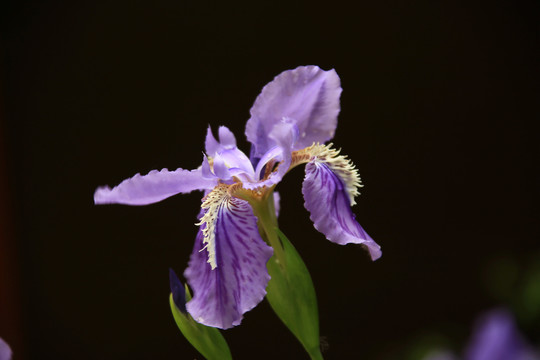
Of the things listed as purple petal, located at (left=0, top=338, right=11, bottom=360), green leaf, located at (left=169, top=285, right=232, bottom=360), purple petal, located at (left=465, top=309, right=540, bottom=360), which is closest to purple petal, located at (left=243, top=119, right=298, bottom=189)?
green leaf, located at (left=169, top=285, right=232, bottom=360)

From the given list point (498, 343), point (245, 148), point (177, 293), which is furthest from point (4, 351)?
point (245, 148)

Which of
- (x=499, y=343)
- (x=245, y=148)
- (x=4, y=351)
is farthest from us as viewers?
(x=245, y=148)

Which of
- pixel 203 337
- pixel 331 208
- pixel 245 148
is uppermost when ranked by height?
pixel 331 208

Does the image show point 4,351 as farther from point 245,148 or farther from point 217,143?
point 245,148

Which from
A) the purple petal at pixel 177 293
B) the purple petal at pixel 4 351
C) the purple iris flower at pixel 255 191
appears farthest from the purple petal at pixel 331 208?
the purple petal at pixel 4 351

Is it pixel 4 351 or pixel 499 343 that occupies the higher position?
pixel 4 351

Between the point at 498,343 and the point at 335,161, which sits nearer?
the point at 335,161

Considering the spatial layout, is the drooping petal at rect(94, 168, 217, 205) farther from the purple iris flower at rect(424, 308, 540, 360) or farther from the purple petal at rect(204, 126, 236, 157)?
the purple iris flower at rect(424, 308, 540, 360)

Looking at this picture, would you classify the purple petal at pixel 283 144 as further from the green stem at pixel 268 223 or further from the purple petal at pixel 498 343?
the purple petal at pixel 498 343
